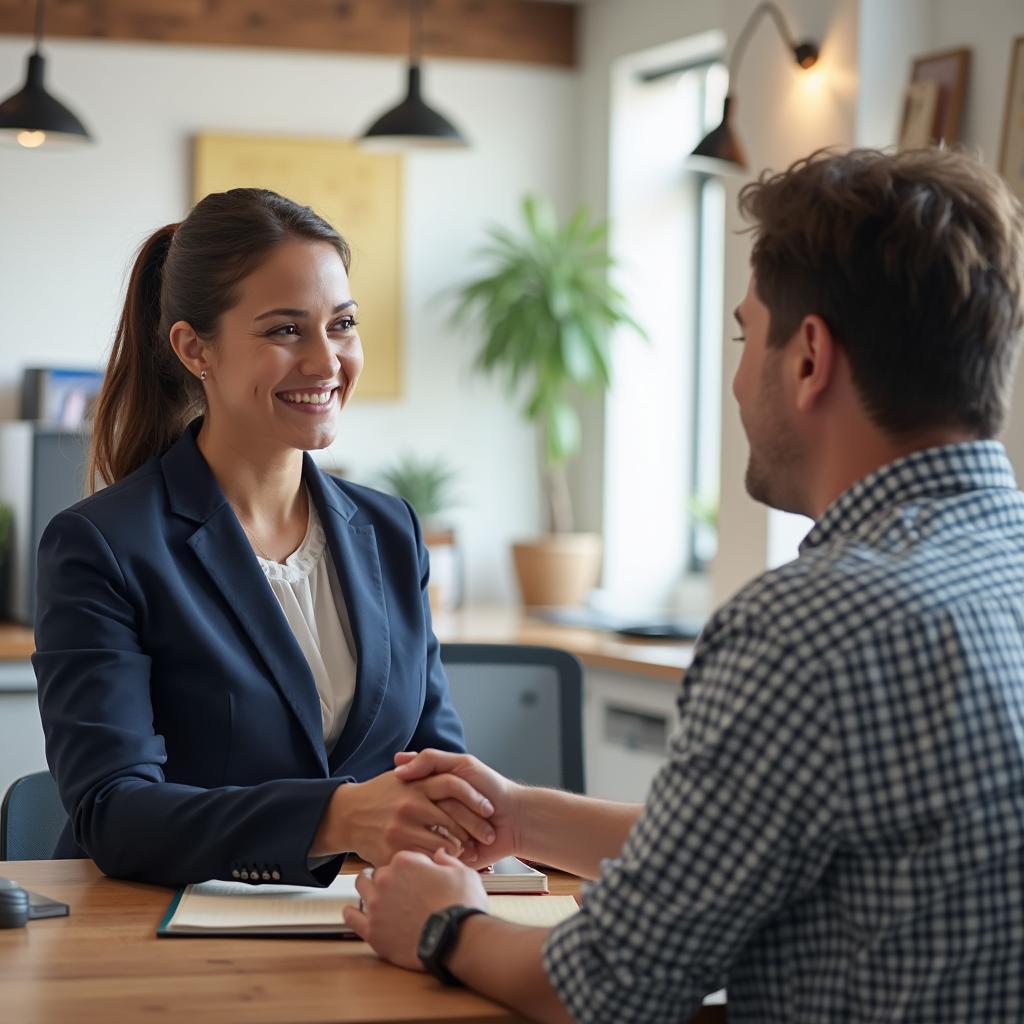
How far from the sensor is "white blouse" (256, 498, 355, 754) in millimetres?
2016

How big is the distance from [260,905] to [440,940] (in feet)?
0.93

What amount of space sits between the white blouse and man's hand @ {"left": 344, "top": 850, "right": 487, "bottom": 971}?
1.80 feet

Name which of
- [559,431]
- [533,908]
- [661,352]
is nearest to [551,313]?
[559,431]

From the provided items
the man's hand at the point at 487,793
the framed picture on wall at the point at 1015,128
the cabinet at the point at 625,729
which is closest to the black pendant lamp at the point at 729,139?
the framed picture on wall at the point at 1015,128

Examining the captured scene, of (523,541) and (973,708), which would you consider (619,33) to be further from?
(973,708)

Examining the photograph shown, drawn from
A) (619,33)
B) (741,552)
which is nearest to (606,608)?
(741,552)

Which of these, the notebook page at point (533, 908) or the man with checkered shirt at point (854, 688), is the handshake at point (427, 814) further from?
the man with checkered shirt at point (854, 688)

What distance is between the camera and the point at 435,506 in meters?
5.39

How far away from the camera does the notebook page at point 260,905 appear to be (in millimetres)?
1508

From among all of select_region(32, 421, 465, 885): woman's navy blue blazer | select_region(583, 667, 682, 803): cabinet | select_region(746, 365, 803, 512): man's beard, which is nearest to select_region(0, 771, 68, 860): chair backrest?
select_region(32, 421, 465, 885): woman's navy blue blazer

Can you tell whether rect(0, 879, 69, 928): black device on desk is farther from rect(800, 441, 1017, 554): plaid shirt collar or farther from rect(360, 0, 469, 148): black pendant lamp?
rect(360, 0, 469, 148): black pendant lamp

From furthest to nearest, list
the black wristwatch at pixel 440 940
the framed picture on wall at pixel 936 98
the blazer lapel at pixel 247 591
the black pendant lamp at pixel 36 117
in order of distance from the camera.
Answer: the black pendant lamp at pixel 36 117, the framed picture on wall at pixel 936 98, the blazer lapel at pixel 247 591, the black wristwatch at pixel 440 940

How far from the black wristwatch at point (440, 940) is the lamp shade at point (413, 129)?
10.6 ft

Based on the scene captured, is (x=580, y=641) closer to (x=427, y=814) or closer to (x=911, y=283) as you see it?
(x=427, y=814)
